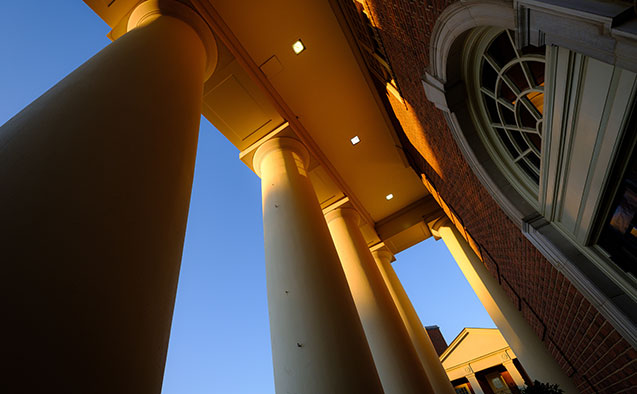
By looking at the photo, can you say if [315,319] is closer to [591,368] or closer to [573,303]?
[573,303]

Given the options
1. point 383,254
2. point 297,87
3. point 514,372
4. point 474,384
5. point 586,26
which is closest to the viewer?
point 586,26

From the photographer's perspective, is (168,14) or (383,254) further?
(383,254)

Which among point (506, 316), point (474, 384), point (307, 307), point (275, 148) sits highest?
point (275, 148)

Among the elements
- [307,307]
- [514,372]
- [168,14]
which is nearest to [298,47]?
[168,14]

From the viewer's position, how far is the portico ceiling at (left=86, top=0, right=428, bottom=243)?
7.87 metres

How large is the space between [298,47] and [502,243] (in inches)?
295

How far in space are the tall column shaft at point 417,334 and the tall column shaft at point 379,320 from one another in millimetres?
2961

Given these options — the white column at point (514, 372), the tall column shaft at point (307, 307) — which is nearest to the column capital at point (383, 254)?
the tall column shaft at point (307, 307)

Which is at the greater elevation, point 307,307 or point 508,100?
point 508,100

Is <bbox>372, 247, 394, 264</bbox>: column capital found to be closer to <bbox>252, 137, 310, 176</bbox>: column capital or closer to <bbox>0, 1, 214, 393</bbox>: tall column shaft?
<bbox>252, 137, 310, 176</bbox>: column capital

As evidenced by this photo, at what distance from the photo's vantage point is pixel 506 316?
1051 cm

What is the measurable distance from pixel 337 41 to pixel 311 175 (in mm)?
4518

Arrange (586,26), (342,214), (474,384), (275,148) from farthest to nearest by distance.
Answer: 1. (474,384)
2. (342,214)
3. (275,148)
4. (586,26)

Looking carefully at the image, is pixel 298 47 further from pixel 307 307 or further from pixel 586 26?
pixel 586 26
